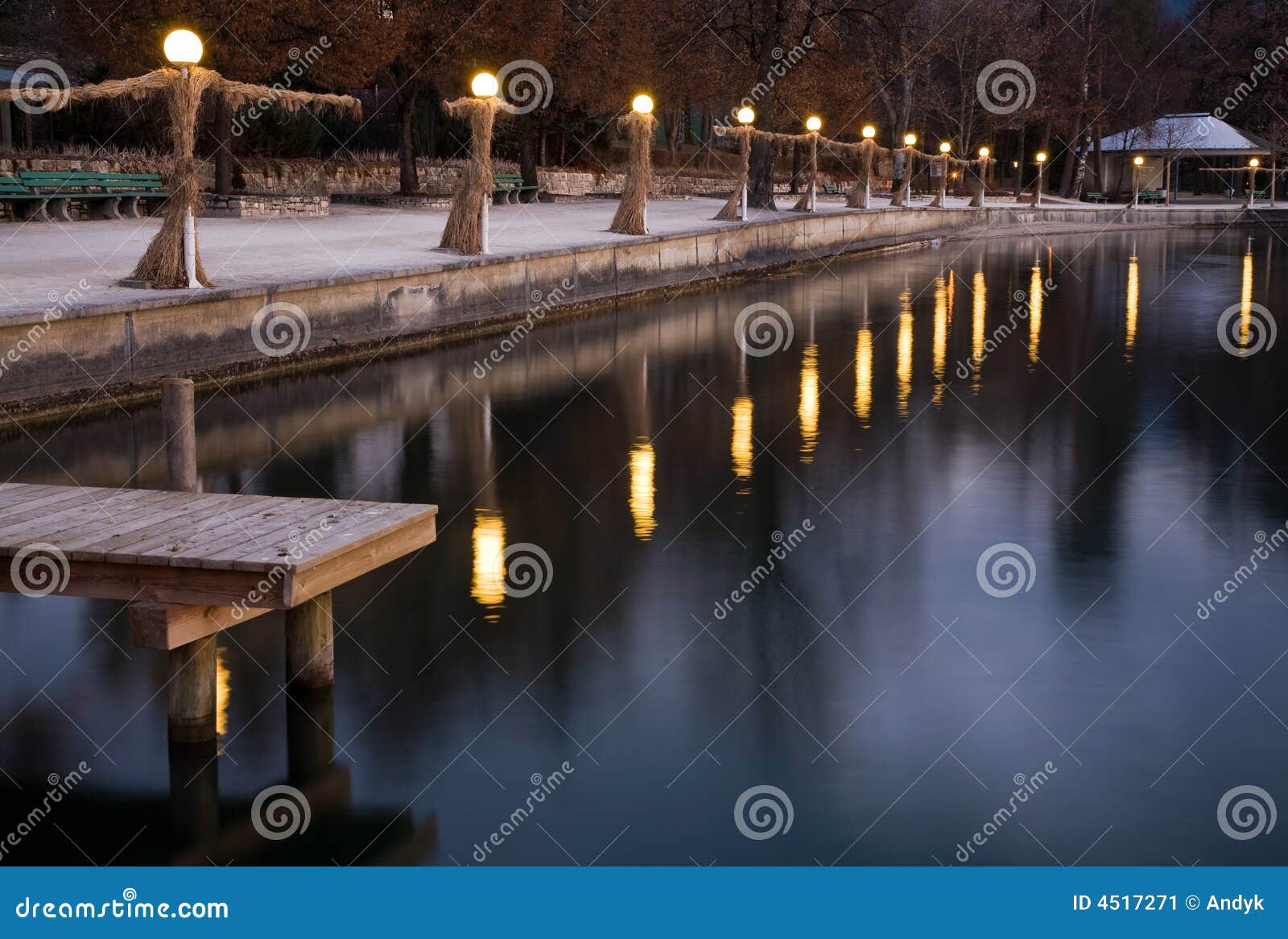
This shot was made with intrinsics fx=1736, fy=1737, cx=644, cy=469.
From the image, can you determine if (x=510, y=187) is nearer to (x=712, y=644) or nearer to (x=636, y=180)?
(x=636, y=180)

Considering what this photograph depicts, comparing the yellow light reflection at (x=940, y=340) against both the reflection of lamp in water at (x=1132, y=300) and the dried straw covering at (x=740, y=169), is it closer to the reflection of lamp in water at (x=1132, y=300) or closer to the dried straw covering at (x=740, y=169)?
the reflection of lamp in water at (x=1132, y=300)

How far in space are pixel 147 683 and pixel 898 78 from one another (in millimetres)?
57480

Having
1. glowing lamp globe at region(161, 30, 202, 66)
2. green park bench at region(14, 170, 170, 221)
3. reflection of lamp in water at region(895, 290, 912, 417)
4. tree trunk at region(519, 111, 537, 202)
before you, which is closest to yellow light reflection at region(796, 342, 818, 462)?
reflection of lamp in water at region(895, 290, 912, 417)

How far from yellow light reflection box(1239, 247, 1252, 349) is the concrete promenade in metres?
8.38

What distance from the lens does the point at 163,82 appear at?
664 inches

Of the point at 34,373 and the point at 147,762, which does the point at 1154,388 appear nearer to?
the point at 34,373

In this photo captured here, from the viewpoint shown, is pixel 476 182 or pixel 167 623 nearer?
pixel 167 623

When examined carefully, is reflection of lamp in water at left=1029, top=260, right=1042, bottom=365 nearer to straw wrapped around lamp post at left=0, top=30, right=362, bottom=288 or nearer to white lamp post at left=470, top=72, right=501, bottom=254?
white lamp post at left=470, top=72, right=501, bottom=254

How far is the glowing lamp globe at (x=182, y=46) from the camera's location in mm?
16438

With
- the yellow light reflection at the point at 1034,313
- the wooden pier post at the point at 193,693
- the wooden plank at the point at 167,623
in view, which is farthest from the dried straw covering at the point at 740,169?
the wooden plank at the point at 167,623

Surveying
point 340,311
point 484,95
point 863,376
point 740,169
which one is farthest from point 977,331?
point 740,169

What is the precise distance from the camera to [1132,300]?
28.8 meters

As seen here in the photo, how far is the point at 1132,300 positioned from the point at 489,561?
830 inches

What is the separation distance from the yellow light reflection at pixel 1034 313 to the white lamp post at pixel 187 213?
9524 millimetres
